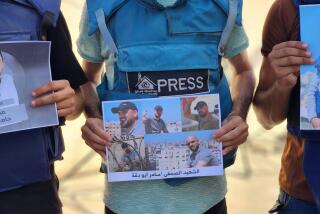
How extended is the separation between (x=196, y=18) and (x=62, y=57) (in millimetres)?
381

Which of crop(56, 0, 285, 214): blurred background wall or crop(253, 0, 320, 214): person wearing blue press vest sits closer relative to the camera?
crop(253, 0, 320, 214): person wearing blue press vest

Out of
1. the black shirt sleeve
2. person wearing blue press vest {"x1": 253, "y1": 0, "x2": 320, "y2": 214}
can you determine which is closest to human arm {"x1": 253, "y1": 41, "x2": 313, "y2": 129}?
person wearing blue press vest {"x1": 253, "y1": 0, "x2": 320, "y2": 214}

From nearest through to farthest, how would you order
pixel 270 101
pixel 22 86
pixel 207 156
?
pixel 22 86
pixel 207 156
pixel 270 101

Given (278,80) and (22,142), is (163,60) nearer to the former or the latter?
(278,80)

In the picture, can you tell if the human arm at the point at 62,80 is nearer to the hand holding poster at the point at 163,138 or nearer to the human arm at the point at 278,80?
the hand holding poster at the point at 163,138

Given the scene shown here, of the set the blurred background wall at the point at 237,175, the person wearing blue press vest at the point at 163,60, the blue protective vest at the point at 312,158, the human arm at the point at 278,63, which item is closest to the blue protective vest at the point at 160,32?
the person wearing blue press vest at the point at 163,60

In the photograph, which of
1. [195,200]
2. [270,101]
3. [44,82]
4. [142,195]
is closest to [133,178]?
[142,195]

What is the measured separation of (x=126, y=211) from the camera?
4.62ft

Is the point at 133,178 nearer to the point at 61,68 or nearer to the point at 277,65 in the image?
the point at 61,68

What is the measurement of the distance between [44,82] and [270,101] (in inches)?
25.1

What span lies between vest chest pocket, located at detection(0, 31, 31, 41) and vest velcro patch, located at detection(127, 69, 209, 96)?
283mm

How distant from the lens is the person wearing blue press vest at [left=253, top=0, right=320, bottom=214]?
51.7 inches

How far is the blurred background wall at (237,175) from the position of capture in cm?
293

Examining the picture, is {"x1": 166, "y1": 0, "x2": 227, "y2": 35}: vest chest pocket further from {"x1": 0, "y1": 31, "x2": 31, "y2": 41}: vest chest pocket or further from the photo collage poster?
{"x1": 0, "y1": 31, "x2": 31, "y2": 41}: vest chest pocket
